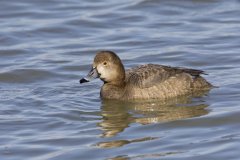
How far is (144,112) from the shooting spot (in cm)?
1163

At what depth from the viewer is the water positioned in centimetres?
987

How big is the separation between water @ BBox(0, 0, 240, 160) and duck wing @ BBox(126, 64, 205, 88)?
42cm

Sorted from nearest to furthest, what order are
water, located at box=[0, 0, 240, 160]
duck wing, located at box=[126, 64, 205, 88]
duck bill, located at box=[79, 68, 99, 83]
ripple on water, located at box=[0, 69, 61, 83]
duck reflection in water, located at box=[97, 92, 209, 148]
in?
water, located at box=[0, 0, 240, 160] → duck reflection in water, located at box=[97, 92, 209, 148] → duck bill, located at box=[79, 68, 99, 83] → duck wing, located at box=[126, 64, 205, 88] → ripple on water, located at box=[0, 69, 61, 83]

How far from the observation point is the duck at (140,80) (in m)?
12.5

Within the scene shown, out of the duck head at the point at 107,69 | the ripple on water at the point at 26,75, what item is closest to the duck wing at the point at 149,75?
the duck head at the point at 107,69

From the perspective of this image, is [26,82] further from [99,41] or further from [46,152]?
[46,152]

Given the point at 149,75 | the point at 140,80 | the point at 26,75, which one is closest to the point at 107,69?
the point at 140,80

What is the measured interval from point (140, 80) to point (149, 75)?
0.15m

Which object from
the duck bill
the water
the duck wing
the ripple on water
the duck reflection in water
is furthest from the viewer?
the ripple on water

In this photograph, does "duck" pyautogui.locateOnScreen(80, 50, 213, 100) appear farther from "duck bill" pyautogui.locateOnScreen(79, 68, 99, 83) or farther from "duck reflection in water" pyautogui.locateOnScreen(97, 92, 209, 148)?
"duck reflection in water" pyautogui.locateOnScreen(97, 92, 209, 148)

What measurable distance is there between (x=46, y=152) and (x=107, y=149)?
685 millimetres

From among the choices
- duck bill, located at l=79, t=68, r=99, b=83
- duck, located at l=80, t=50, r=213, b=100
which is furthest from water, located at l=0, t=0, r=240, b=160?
duck bill, located at l=79, t=68, r=99, b=83

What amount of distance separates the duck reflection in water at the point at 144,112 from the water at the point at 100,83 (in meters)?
0.02

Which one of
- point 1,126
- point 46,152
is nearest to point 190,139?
point 46,152
